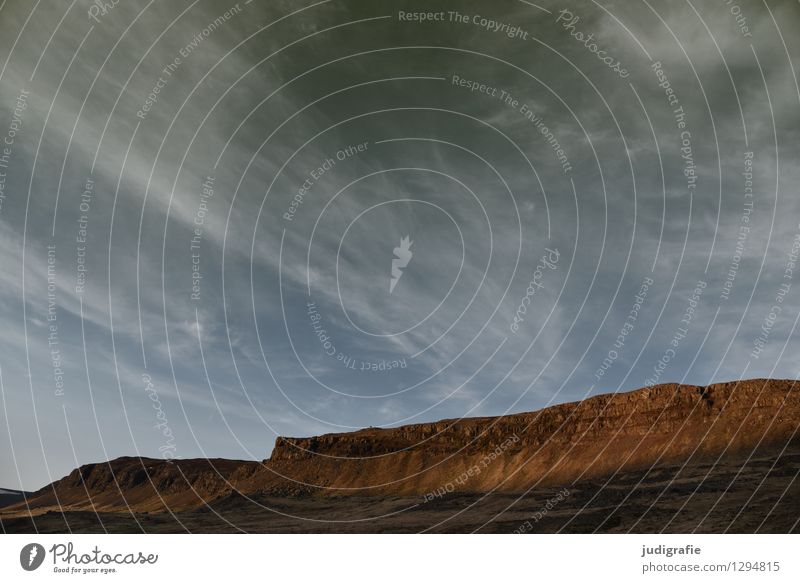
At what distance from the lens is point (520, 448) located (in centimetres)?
10862

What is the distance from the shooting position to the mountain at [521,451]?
283ft

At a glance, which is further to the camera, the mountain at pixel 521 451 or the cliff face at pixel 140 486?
the cliff face at pixel 140 486

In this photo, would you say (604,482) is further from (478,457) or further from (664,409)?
(478,457)

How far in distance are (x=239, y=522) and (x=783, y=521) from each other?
76.5 m

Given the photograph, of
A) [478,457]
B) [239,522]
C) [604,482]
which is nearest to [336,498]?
[239,522]

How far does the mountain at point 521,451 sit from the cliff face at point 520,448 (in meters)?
0.26
